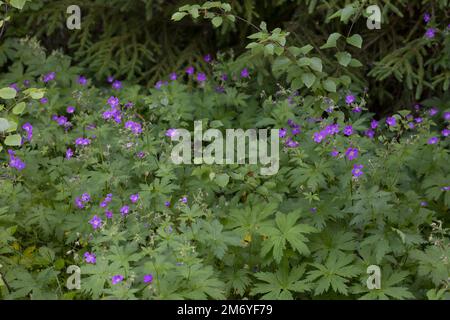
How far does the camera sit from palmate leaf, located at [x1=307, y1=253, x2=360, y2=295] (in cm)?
319

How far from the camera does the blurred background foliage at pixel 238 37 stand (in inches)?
191

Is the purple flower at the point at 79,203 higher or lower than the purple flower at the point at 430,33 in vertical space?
lower

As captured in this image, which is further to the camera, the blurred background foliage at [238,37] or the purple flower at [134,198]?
the blurred background foliage at [238,37]

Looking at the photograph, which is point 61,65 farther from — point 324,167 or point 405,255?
point 405,255

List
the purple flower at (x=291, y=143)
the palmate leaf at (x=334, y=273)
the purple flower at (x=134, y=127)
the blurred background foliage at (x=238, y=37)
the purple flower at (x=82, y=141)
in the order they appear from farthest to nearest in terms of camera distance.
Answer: the blurred background foliage at (x=238, y=37) → the purple flower at (x=82, y=141) → the purple flower at (x=134, y=127) → the purple flower at (x=291, y=143) → the palmate leaf at (x=334, y=273)

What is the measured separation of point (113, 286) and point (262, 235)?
95 centimetres

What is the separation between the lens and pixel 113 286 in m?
3.06

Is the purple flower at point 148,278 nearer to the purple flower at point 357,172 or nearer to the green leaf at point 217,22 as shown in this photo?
the purple flower at point 357,172

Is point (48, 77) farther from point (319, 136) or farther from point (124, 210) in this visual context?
point (319, 136)

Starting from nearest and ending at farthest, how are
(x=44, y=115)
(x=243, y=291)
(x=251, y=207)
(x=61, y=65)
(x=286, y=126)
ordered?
(x=243, y=291) < (x=251, y=207) < (x=286, y=126) < (x=44, y=115) < (x=61, y=65)

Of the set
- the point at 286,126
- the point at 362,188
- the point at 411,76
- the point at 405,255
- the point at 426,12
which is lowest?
the point at 405,255

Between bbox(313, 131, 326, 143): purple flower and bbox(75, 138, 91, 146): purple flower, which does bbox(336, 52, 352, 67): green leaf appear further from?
bbox(75, 138, 91, 146): purple flower

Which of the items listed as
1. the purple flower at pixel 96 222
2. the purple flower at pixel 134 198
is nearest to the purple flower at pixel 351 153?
the purple flower at pixel 134 198
